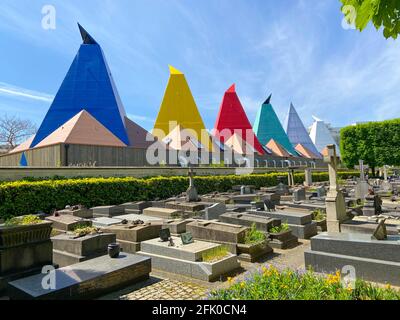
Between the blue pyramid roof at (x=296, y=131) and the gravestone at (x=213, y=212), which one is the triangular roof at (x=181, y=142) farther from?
the blue pyramid roof at (x=296, y=131)

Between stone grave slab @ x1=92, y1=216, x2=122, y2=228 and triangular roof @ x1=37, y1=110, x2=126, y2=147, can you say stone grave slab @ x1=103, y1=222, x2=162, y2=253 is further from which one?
triangular roof @ x1=37, y1=110, x2=126, y2=147

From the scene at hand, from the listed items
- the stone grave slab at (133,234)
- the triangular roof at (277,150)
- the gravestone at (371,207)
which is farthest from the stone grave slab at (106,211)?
the triangular roof at (277,150)

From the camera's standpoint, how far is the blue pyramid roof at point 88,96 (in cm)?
3062

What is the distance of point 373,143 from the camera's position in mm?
36750

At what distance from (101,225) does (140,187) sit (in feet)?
23.2

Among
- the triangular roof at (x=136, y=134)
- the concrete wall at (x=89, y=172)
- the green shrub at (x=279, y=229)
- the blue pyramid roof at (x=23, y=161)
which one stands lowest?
the green shrub at (x=279, y=229)

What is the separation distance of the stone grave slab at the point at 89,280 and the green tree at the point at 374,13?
4925 millimetres

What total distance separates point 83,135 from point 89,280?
61.2 feet

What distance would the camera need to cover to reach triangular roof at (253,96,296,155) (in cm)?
5510

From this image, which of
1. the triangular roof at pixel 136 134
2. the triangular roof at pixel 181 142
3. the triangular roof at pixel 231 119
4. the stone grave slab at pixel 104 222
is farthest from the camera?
the triangular roof at pixel 231 119

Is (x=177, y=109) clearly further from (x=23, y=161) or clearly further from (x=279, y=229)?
(x=279, y=229)

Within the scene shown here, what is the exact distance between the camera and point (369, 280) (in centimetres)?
490
